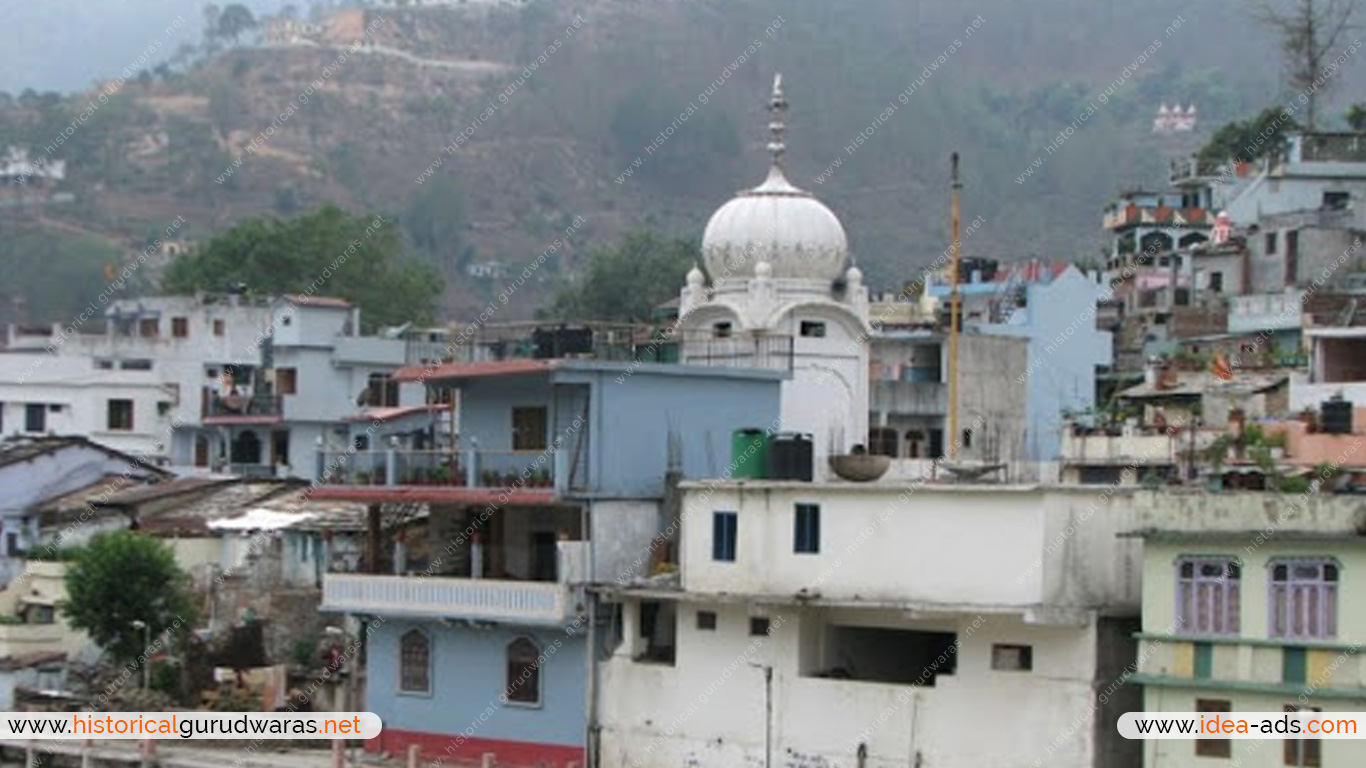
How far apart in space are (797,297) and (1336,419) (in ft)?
33.8

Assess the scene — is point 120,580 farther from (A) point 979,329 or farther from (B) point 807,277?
(A) point 979,329

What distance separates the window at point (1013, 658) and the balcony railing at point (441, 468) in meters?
8.19

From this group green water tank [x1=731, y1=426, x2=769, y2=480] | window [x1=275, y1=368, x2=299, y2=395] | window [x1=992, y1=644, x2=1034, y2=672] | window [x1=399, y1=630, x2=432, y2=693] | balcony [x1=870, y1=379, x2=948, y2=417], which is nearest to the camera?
window [x1=992, y1=644, x2=1034, y2=672]

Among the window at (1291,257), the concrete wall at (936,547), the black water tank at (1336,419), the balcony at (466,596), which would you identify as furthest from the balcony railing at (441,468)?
the window at (1291,257)

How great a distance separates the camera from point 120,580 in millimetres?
49375

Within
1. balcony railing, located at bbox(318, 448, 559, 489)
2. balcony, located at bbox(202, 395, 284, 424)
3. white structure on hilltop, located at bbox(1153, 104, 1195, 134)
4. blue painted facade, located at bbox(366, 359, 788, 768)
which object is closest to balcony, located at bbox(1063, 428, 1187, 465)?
blue painted facade, located at bbox(366, 359, 788, 768)

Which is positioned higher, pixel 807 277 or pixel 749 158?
pixel 749 158

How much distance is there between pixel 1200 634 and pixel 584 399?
11.6 meters

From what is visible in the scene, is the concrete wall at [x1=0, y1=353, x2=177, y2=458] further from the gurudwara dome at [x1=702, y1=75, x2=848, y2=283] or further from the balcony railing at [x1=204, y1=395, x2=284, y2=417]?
the gurudwara dome at [x1=702, y1=75, x2=848, y2=283]

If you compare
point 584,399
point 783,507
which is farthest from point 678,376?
point 783,507

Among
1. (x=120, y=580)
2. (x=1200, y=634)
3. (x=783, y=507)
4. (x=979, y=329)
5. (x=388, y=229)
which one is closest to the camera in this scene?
(x=1200, y=634)

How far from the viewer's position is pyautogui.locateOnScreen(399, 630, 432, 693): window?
141 feet

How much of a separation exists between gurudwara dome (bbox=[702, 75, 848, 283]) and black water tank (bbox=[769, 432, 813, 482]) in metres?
9.71

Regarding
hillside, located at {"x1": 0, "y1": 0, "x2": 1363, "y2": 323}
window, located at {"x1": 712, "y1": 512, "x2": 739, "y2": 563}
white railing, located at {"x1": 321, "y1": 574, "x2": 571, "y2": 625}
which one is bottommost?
white railing, located at {"x1": 321, "y1": 574, "x2": 571, "y2": 625}
